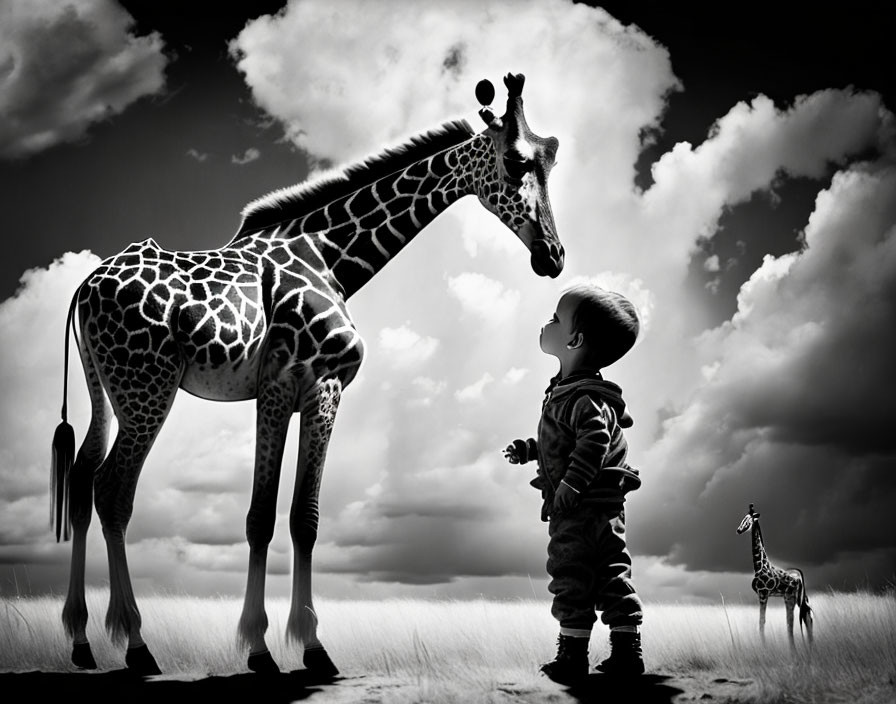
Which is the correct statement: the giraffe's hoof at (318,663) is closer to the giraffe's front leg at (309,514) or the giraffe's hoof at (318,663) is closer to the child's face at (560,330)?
the giraffe's front leg at (309,514)

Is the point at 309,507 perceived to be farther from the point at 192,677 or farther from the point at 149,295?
the point at 149,295

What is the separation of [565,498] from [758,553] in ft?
9.46

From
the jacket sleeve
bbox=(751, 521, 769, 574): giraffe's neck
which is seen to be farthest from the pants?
bbox=(751, 521, 769, 574): giraffe's neck

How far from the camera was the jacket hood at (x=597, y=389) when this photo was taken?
137 inches

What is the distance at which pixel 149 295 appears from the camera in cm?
405

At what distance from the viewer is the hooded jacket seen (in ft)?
10.9

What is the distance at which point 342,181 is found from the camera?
185 inches

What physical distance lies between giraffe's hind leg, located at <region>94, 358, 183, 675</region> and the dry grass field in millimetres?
446

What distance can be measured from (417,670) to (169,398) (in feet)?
5.52

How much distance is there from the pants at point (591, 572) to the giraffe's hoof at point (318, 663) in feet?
3.56

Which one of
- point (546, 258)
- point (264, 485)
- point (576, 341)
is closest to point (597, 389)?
point (576, 341)

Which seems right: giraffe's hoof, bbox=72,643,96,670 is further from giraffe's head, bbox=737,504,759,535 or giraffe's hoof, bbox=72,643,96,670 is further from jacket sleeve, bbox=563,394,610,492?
giraffe's head, bbox=737,504,759,535

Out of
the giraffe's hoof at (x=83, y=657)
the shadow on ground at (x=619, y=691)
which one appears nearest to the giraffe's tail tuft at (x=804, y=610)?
the shadow on ground at (x=619, y=691)

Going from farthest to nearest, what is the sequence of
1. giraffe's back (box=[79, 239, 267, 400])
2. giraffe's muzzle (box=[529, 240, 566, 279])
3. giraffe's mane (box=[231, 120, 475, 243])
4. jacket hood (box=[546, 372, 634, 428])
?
giraffe's mane (box=[231, 120, 475, 243]) → giraffe's muzzle (box=[529, 240, 566, 279]) → giraffe's back (box=[79, 239, 267, 400]) → jacket hood (box=[546, 372, 634, 428])
